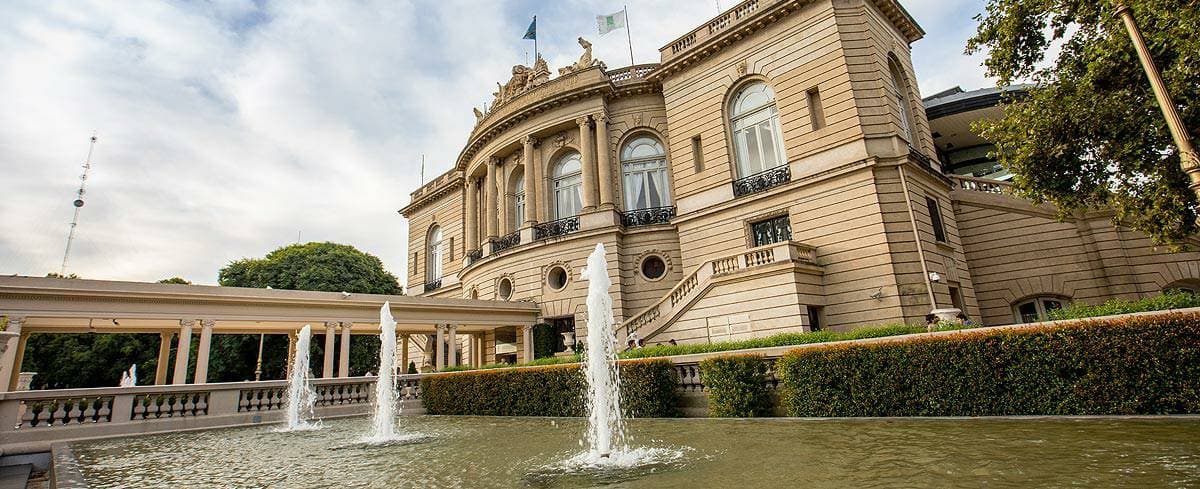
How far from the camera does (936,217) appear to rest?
1980 centimetres

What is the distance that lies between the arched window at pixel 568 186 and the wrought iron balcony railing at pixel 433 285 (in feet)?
41.6

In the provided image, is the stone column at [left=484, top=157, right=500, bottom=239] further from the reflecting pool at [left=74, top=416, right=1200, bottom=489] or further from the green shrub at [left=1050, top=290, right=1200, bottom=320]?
the green shrub at [left=1050, top=290, right=1200, bottom=320]

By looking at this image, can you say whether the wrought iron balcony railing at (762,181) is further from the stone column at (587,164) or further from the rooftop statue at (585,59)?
the rooftop statue at (585,59)

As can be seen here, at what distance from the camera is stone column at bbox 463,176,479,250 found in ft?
107

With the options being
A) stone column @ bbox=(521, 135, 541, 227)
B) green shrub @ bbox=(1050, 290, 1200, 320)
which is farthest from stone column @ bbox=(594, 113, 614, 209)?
green shrub @ bbox=(1050, 290, 1200, 320)

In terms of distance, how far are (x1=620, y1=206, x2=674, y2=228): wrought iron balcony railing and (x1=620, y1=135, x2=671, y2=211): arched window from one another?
74cm

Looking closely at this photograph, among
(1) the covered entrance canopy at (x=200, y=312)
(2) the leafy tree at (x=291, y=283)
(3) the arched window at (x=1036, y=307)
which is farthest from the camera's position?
(2) the leafy tree at (x=291, y=283)

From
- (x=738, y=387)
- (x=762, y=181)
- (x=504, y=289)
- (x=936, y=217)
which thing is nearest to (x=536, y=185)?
(x=504, y=289)

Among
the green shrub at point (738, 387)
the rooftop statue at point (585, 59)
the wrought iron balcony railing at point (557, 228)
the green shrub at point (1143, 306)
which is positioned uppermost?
the rooftop statue at point (585, 59)

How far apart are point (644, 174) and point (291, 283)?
27.0m

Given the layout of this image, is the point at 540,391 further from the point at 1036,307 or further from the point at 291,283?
the point at 291,283

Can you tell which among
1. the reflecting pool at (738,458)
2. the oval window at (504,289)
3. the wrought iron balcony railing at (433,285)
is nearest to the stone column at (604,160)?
the oval window at (504,289)

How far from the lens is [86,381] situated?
114 feet

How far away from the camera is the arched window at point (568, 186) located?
2809 centimetres
